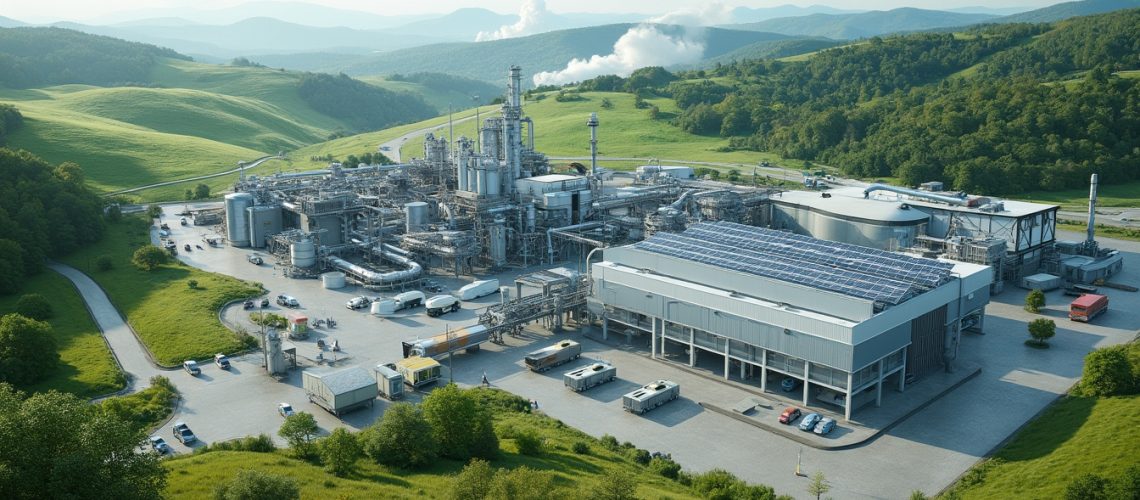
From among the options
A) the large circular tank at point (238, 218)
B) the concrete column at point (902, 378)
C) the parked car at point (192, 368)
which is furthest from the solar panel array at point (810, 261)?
the large circular tank at point (238, 218)

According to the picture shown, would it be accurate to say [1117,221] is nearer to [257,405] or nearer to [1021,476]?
[1021,476]

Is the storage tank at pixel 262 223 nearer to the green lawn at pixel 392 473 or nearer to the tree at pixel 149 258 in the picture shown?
the tree at pixel 149 258

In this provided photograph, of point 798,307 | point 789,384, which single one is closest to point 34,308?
point 789,384

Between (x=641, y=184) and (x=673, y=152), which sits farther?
(x=673, y=152)

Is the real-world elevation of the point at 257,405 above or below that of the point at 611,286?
below

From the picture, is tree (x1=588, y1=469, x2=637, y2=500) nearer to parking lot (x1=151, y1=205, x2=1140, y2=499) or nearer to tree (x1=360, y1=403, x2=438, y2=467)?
tree (x1=360, y1=403, x2=438, y2=467)

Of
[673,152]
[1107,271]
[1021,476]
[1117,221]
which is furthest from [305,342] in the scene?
[673,152]

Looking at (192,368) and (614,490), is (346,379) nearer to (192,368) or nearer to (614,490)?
(192,368)
